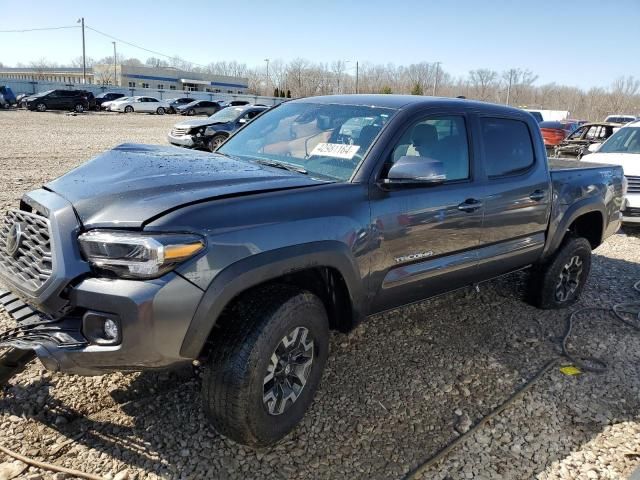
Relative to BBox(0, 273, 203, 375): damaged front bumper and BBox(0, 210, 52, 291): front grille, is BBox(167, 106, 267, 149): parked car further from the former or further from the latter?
BBox(0, 273, 203, 375): damaged front bumper

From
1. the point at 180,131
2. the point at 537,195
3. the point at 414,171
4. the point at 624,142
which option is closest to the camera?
the point at 414,171

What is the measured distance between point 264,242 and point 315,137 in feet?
4.12

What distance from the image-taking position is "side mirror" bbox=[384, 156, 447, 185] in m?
2.96

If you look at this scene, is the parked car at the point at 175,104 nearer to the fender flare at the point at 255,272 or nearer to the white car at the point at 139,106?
the white car at the point at 139,106

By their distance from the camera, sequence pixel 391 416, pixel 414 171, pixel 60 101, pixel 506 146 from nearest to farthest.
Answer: pixel 414 171, pixel 391 416, pixel 506 146, pixel 60 101

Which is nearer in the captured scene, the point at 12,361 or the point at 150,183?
the point at 150,183

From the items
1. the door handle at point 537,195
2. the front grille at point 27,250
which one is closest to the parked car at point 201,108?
the door handle at point 537,195

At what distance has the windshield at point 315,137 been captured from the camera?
3223 millimetres

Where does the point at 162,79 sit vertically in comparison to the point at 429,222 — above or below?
above

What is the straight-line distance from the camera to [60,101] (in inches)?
1422

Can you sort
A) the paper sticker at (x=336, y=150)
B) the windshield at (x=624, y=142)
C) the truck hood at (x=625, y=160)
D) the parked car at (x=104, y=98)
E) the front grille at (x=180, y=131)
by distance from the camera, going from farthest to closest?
the parked car at (x=104, y=98), the front grille at (x=180, y=131), the windshield at (x=624, y=142), the truck hood at (x=625, y=160), the paper sticker at (x=336, y=150)

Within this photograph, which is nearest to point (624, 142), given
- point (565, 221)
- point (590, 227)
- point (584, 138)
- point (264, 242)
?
point (584, 138)

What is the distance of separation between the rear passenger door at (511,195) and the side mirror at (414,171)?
890 mm

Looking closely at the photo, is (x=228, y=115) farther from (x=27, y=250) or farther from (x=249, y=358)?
(x=249, y=358)
